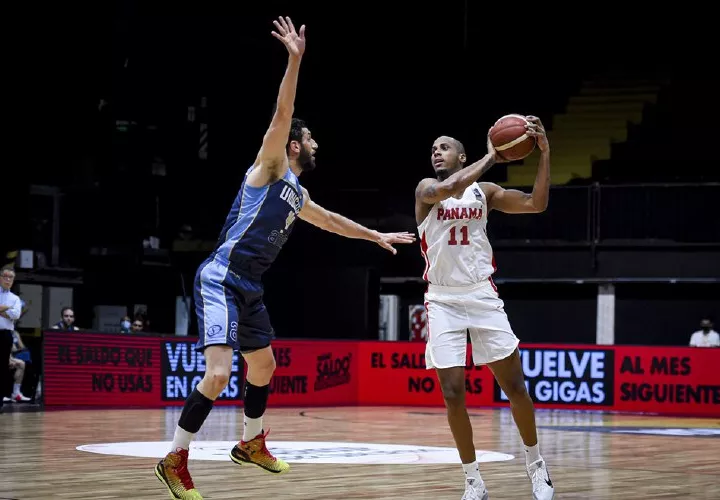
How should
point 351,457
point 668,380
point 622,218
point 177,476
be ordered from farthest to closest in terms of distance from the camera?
1. point 622,218
2. point 668,380
3. point 351,457
4. point 177,476

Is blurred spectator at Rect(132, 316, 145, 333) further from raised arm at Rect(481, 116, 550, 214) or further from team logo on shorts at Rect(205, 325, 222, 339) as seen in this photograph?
team logo on shorts at Rect(205, 325, 222, 339)

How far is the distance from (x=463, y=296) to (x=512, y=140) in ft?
3.07

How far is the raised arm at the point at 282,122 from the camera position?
6.30 m

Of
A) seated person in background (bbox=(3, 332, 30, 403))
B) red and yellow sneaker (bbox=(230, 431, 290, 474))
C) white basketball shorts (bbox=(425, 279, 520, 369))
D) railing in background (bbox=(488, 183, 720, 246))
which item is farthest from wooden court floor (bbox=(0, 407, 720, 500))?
railing in background (bbox=(488, 183, 720, 246))

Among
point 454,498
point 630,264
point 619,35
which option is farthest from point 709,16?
point 454,498

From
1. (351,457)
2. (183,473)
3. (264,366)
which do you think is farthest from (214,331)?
(351,457)

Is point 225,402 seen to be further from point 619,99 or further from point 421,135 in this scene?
point 619,99

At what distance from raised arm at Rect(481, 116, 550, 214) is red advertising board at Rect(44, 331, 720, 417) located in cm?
1038

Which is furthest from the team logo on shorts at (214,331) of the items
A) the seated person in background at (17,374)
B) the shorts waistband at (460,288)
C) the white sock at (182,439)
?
the seated person in background at (17,374)

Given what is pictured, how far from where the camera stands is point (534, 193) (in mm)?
6898

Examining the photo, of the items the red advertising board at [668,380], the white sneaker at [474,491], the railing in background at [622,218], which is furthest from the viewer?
the railing in background at [622,218]

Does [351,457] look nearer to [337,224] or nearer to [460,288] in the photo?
[337,224]

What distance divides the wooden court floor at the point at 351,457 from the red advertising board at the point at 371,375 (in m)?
0.91

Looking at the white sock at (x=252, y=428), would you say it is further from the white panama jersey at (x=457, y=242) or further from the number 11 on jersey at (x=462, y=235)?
the number 11 on jersey at (x=462, y=235)
